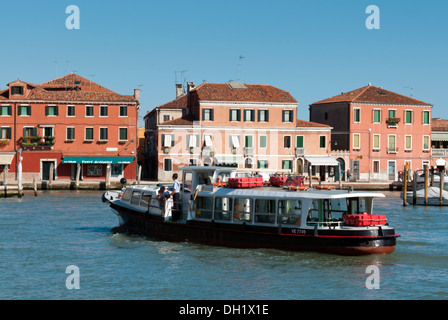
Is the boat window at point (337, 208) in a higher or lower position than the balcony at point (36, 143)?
lower

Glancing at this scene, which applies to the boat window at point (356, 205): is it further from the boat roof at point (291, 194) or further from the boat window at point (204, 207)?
the boat window at point (204, 207)

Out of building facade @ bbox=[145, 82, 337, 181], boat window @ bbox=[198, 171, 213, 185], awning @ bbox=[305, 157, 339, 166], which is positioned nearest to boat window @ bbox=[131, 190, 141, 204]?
boat window @ bbox=[198, 171, 213, 185]

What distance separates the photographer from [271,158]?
51.3m

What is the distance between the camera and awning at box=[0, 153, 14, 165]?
47.6 meters

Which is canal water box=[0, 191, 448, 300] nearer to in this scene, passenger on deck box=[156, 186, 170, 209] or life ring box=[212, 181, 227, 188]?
passenger on deck box=[156, 186, 170, 209]

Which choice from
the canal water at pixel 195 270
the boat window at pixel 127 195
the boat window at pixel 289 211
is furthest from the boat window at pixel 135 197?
the boat window at pixel 289 211

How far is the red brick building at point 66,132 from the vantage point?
1909 inches

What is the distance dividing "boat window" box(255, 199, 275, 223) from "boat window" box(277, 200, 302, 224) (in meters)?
0.20

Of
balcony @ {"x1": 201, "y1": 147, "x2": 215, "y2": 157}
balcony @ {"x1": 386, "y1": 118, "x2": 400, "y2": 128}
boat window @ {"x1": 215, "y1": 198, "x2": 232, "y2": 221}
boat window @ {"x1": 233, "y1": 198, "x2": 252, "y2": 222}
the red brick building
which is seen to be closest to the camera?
boat window @ {"x1": 233, "y1": 198, "x2": 252, "y2": 222}

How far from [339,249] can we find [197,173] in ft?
17.2

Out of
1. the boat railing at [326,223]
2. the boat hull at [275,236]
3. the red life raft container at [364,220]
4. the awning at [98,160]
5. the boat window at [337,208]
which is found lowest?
the boat hull at [275,236]

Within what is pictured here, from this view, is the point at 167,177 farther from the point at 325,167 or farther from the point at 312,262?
the point at 312,262

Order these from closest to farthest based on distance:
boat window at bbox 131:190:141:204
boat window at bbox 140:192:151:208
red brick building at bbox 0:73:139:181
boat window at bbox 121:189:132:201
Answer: boat window at bbox 140:192:151:208, boat window at bbox 131:190:141:204, boat window at bbox 121:189:132:201, red brick building at bbox 0:73:139:181

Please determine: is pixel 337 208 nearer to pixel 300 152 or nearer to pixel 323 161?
pixel 323 161
